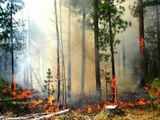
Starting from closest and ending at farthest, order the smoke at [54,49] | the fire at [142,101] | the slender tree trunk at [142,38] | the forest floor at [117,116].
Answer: the forest floor at [117,116], the fire at [142,101], the slender tree trunk at [142,38], the smoke at [54,49]

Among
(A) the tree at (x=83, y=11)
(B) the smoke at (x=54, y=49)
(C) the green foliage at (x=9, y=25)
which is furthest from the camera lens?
(B) the smoke at (x=54, y=49)

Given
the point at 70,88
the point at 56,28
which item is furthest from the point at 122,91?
the point at 56,28

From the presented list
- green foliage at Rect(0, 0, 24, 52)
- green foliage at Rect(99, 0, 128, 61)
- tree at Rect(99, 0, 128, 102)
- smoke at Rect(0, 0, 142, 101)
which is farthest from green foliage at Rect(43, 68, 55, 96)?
green foliage at Rect(99, 0, 128, 61)

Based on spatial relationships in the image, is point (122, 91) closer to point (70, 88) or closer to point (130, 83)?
point (130, 83)

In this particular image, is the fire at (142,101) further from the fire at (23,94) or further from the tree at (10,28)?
the tree at (10,28)

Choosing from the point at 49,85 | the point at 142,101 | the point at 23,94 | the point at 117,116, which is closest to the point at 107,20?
the point at 49,85

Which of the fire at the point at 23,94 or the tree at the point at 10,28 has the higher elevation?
the tree at the point at 10,28

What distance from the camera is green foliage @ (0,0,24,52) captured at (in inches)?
1207

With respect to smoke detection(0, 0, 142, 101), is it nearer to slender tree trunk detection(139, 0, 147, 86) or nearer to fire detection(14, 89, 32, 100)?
slender tree trunk detection(139, 0, 147, 86)

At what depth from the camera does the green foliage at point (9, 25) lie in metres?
30.7

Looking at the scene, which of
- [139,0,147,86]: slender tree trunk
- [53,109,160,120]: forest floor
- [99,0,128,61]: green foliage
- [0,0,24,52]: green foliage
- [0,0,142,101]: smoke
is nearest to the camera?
[53,109,160,120]: forest floor

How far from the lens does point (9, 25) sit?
103 ft

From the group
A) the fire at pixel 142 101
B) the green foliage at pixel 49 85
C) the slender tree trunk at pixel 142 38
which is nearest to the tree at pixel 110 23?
the slender tree trunk at pixel 142 38

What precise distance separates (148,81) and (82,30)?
7252 mm
